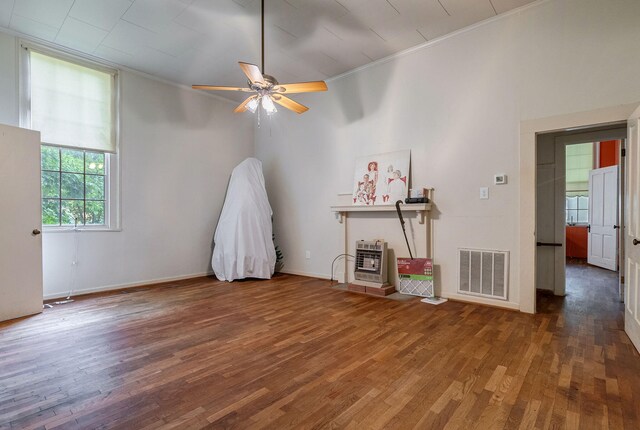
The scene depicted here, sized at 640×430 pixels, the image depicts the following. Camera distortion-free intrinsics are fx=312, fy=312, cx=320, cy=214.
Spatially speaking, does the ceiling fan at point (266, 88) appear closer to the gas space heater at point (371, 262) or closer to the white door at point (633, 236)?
the gas space heater at point (371, 262)

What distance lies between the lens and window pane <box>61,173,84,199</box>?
4156 millimetres

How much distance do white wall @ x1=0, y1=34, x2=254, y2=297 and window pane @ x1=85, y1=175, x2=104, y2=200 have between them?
0.27 m

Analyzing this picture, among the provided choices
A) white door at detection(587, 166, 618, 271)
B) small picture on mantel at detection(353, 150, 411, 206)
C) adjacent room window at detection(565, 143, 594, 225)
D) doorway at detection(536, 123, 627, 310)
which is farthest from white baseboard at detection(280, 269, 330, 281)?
adjacent room window at detection(565, 143, 594, 225)

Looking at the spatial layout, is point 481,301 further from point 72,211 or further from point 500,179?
point 72,211

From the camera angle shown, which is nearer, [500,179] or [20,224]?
[20,224]

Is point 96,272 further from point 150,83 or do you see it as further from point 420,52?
point 420,52

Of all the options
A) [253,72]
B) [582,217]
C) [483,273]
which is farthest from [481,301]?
[582,217]

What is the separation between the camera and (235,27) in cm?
358

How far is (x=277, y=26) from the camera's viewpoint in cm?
356

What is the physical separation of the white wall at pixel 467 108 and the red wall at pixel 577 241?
20.2 feet

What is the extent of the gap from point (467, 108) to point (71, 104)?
5078 millimetres

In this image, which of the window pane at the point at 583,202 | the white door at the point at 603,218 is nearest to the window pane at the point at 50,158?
the white door at the point at 603,218

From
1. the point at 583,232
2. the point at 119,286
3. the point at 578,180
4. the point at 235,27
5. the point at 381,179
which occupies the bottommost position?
the point at 119,286

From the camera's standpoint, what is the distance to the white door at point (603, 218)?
19.9 ft
